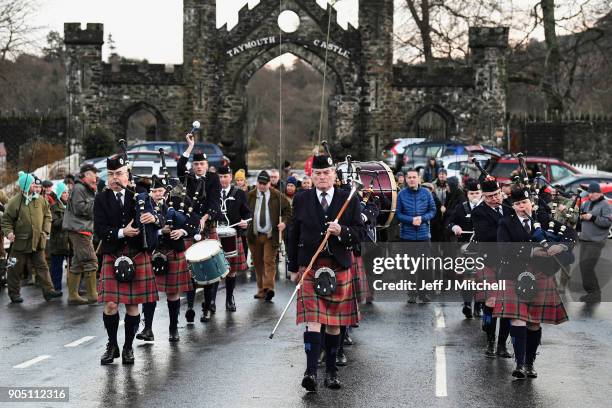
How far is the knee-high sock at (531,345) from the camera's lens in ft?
33.7

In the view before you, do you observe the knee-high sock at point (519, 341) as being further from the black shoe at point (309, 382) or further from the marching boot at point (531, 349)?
the black shoe at point (309, 382)

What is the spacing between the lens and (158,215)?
36.9 ft

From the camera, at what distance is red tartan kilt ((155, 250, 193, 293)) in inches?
489

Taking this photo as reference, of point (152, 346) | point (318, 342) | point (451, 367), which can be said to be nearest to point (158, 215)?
point (152, 346)

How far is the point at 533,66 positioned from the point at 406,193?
126 feet

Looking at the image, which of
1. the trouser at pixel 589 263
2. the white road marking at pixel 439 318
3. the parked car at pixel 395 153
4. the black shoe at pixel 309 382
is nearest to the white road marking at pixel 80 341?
the black shoe at pixel 309 382

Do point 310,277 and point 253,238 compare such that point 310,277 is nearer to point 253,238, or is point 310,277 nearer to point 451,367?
point 451,367

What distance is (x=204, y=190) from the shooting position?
1352cm

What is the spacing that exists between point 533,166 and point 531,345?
16.9 m

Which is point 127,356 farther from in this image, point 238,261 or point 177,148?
point 177,148

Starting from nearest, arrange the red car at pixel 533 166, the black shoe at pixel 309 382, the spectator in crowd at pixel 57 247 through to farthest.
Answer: the black shoe at pixel 309 382, the spectator in crowd at pixel 57 247, the red car at pixel 533 166

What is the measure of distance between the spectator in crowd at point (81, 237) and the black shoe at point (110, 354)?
15.2 feet

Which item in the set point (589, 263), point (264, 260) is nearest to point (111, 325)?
point (264, 260)

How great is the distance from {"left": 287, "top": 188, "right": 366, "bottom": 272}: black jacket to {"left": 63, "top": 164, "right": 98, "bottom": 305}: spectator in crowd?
5772 mm
